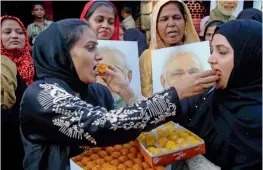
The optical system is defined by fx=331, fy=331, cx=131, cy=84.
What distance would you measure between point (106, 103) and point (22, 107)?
0.59 meters

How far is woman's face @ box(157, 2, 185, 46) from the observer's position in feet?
8.20

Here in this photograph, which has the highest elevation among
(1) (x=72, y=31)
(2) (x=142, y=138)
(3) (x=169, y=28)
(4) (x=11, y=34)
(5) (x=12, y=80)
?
(1) (x=72, y=31)

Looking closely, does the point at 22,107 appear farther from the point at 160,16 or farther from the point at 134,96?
the point at 160,16

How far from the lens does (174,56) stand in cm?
214

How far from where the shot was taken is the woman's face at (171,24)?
2.50 metres

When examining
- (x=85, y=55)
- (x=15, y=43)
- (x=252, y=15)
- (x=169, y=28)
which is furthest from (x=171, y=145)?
(x=252, y=15)

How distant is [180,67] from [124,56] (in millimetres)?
397

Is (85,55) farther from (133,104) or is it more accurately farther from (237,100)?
(237,100)

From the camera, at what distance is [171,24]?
8.21 ft

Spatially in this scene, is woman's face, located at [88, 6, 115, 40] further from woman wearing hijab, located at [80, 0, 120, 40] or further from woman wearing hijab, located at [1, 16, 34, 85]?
woman wearing hijab, located at [1, 16, 34, 85]

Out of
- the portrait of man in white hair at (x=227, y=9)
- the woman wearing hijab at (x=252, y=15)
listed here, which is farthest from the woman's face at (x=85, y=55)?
the portrait of man in white hair at (x=227, y=9)

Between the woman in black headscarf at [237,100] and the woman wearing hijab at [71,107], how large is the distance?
0.44 feet

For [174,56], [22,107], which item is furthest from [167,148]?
[174,56]

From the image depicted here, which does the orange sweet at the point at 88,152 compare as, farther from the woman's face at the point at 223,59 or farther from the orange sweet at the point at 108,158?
the woman's face at the point at 223,59
